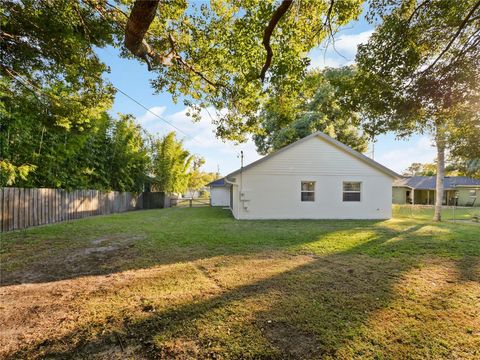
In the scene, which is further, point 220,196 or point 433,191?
point 433,191

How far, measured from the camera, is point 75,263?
503 centimetres

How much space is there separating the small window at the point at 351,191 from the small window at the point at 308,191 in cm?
174

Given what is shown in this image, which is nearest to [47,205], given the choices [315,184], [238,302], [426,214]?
[238,302]

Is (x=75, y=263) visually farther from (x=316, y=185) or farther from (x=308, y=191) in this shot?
(x=316, y=185)

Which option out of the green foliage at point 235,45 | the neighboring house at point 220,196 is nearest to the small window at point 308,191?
the green foliage at point 235,45

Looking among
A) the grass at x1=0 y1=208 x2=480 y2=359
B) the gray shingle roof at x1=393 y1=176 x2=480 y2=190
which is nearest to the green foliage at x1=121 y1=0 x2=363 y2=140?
the grass at x1=0 y1=208 x2=480 y2=359

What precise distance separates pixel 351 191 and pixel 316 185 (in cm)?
199

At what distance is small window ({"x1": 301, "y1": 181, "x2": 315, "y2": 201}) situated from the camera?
13.1 m

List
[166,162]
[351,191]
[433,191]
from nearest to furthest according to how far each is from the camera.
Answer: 1. [351,191]
2. [166,162]
3. [433,191]

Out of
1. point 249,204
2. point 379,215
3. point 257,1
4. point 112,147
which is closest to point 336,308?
point 257,1

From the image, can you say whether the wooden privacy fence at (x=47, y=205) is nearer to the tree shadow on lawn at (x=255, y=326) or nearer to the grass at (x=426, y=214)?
the tree shadow on lawn at (x=255, y=326)

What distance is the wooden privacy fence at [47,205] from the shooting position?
8.42 m

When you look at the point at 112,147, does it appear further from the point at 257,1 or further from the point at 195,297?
the point at 195,297

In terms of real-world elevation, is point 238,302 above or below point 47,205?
below
